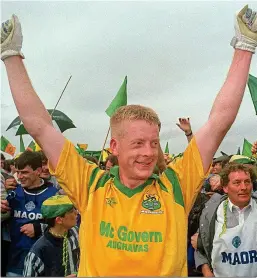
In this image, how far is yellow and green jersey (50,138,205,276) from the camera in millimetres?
1895

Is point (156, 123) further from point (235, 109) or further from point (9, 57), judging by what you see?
point (9, 57)

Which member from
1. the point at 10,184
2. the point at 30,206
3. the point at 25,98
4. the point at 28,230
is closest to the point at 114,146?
the point at 25,98

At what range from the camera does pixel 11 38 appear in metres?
1.99

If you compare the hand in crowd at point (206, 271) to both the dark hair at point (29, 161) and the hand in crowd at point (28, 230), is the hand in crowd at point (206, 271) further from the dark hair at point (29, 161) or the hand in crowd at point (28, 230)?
the dark hair at point (29, 161)

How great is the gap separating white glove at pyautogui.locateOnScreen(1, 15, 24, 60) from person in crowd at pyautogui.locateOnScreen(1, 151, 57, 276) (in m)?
2.24

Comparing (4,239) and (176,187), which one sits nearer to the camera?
(176,187)

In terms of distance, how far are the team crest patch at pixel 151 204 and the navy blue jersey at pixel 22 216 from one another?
230 centimetres

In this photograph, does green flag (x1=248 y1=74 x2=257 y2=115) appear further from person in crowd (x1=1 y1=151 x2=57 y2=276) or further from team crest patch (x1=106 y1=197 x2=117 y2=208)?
team crest patch (x1=106 y1=197 x2=117 y2=208)

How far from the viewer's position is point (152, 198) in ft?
6.60

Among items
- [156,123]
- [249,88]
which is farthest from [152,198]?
[249,88]

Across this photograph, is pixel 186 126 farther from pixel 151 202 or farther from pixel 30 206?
pixel 151 202

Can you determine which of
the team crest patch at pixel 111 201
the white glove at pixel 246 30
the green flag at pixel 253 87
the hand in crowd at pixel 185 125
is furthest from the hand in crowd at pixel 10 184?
the green flag at pixel 253 87

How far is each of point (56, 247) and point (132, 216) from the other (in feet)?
5.84

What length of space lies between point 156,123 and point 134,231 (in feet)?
1.55
